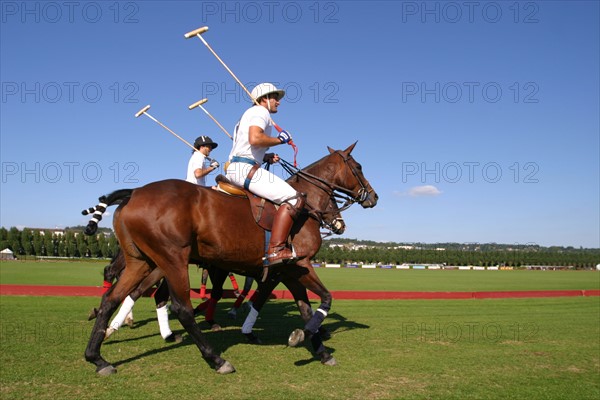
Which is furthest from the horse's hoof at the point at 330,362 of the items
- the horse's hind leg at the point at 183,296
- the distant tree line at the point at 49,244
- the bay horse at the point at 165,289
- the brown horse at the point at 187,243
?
the distant tree line at the point at 49,244

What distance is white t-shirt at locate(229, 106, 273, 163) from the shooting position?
21.3 feet

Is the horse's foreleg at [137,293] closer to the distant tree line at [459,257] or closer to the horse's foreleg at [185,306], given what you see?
the horse's foreleg at [185,306]

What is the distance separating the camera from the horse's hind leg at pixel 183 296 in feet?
19.2

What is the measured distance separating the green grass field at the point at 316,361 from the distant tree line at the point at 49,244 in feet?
199

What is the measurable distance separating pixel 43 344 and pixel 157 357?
1709 millimetres

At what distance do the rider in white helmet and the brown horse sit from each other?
245 mm

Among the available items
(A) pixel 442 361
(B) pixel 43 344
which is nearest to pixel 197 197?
(B) pixel 43 344

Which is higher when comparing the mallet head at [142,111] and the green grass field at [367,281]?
the mallet head at [142,111]

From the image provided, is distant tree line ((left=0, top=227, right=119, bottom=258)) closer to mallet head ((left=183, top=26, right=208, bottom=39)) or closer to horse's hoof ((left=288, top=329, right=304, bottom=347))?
mallet head ((left=183, top=26, right=208, bottom=39))

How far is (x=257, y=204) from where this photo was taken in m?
6.58

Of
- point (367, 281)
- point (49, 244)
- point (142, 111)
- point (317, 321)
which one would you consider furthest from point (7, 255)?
point (317, 321)

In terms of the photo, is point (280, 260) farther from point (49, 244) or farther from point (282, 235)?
point (49, 244)

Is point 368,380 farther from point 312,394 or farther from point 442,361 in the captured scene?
point 442,361

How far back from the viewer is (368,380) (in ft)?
18.7
